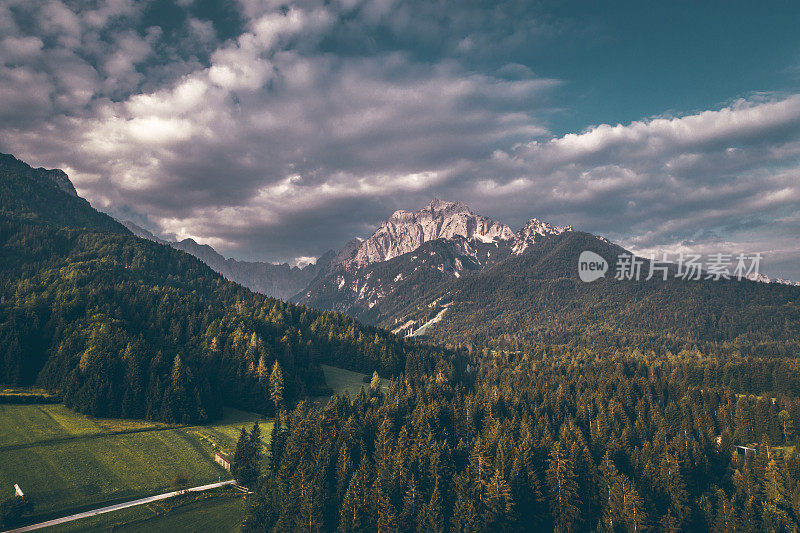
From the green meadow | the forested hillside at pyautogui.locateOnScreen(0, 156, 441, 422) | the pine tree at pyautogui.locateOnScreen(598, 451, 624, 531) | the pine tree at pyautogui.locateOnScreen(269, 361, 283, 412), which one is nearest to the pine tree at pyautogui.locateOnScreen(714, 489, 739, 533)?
the pine tree at pyautogui.locateOnScreen(598, 451, 624, 531)

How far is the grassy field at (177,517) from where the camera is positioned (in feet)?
214

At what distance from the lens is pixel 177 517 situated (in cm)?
6994

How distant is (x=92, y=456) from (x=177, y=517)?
27.9 metres

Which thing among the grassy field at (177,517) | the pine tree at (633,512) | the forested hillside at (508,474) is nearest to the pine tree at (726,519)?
the forested hillside at (508,474)

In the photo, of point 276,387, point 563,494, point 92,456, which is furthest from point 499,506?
point 276,387

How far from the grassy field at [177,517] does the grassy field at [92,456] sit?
A: 4.76m

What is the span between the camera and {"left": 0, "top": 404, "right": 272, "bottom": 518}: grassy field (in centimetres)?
7225

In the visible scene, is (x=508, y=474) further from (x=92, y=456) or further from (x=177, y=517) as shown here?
(x=92, y=456)

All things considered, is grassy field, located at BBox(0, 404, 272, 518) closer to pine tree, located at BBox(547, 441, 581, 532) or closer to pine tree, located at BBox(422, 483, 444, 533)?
pine tree, located at BBox(422, 483, 444, 533)

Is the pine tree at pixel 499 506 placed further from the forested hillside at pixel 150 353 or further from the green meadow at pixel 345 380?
the green meadow at pixel 345 380

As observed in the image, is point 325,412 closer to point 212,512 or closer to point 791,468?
point 212,512

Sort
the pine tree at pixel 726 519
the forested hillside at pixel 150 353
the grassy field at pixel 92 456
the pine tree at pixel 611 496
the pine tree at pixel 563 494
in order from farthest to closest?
1. the forested hillside at pixel 150 353
2. the pine tree at pixel 563 494
3. the pine tree at pixel 611 496
4. the grassy field at pixel 92 456
5. the pine tree at pixel 726 519

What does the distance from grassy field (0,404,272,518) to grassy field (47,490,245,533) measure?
476 centimetres

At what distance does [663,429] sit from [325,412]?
75370 mm
